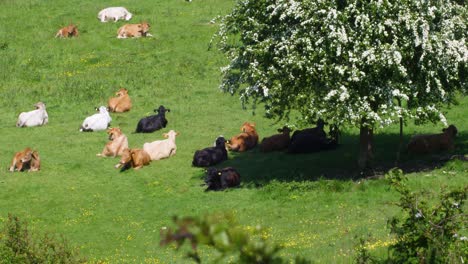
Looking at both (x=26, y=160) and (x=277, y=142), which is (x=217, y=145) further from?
(x=26, y=160)

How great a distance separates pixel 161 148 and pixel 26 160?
5.00m

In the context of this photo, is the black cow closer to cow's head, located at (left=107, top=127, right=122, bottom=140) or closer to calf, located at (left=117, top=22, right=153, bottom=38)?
cow's head, located at (left=107, top=127, right=122, bottom=140)

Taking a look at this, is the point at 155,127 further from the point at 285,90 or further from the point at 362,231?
the point at 362,231

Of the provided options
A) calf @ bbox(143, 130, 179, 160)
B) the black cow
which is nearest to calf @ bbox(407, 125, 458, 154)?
the black cow

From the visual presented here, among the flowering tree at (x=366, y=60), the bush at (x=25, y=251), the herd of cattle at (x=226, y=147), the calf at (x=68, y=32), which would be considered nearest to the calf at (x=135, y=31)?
the calf at (x=68, y=32)

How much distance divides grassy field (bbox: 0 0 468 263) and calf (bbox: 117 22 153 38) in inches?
27.6

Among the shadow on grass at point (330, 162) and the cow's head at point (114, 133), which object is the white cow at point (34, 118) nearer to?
the cow's head at point (114, 133)

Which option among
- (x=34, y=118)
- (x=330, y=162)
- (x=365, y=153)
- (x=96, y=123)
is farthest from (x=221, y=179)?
(x=34, y=118)

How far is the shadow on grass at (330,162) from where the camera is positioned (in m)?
27.0

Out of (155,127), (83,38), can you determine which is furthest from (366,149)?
(83,38)

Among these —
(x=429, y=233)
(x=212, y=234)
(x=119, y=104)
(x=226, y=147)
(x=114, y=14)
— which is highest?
(x=212, y=234)

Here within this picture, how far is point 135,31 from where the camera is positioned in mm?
50625

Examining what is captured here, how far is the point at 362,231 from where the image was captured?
19781 millimetres

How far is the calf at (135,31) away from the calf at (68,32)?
2801mm
